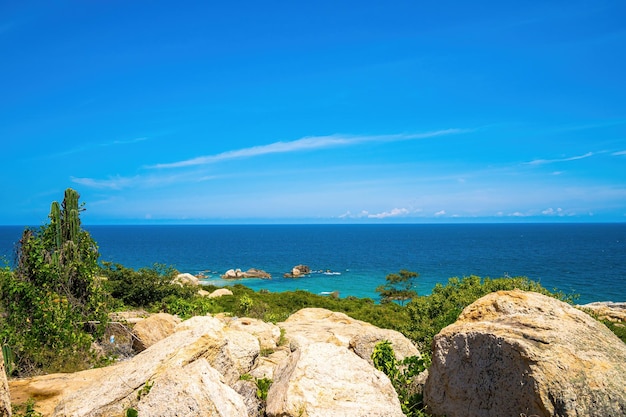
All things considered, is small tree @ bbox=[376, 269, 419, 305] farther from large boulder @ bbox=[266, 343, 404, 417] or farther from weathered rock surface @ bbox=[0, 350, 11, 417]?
weathered rock surface @ bbox=[0, 350, 11, 417]

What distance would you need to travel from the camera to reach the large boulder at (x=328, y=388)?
724cm

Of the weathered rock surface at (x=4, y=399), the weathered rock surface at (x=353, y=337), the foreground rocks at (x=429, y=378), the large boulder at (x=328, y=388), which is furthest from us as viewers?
the weathered rock surface at (x=353, y=337)

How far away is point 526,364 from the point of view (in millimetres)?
7043

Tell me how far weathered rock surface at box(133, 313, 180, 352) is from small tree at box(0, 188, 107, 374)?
1.40 m

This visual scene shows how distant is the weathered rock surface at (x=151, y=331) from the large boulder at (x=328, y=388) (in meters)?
6.90

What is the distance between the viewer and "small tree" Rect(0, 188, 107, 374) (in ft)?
41.7

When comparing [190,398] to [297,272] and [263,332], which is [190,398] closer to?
[263,332]

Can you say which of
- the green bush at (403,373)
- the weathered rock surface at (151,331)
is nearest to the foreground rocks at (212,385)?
the green bush at (403,373)

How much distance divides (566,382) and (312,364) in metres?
4.43

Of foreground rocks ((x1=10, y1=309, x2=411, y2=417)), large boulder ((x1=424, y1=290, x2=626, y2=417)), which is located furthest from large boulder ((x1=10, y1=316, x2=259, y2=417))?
large boulder ((x1=424, y1=290, x2=626, y2=417))

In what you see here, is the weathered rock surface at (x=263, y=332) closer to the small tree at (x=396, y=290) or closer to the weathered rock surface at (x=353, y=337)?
the weathered rock surface at (x=353, y=337)

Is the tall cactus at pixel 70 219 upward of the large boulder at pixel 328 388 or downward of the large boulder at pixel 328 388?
upward

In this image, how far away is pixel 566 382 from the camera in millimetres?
6727

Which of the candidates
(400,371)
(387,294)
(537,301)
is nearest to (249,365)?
(400,371)
